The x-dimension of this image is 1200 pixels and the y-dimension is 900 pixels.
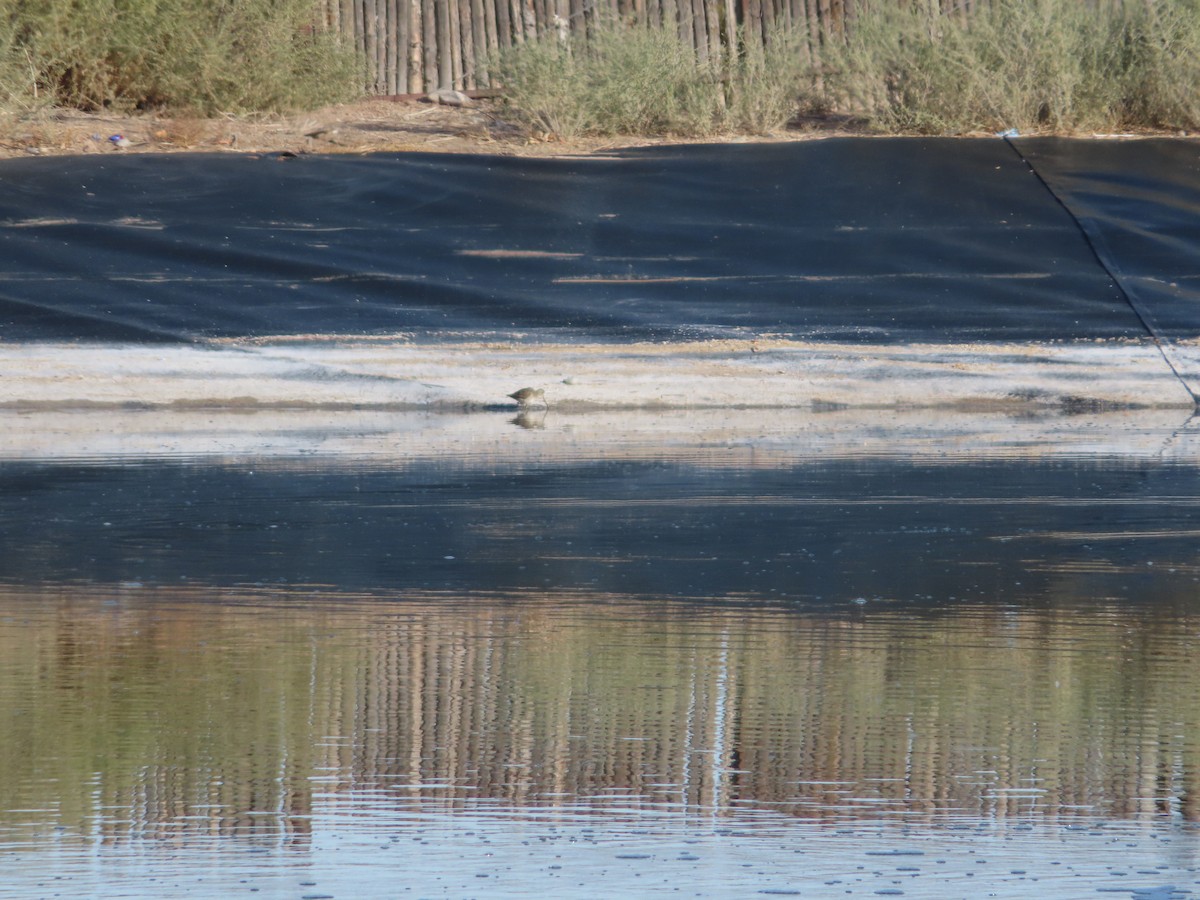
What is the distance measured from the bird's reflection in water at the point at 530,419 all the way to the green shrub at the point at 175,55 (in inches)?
294

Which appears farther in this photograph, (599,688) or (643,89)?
(643,89)

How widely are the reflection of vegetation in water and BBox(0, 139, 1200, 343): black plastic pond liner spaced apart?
20.7 feet

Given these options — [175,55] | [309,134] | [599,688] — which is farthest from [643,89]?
[599,688]

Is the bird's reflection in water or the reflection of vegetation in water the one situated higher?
the bird's reflection in water

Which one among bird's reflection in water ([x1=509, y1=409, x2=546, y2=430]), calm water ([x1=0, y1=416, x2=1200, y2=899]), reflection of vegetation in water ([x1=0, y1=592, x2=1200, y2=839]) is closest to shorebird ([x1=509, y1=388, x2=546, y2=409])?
bird's reflection in water ([x1=509, y1=409, x2=546, y2=430])

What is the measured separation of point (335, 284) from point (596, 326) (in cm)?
184

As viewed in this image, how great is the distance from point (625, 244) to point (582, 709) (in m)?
8.79

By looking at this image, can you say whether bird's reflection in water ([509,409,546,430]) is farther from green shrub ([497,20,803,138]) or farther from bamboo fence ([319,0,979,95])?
bamboo fence ([319,0,979,95])

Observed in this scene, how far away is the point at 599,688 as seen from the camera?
3.90 metres

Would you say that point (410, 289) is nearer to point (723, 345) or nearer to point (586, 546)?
point (723, 345)

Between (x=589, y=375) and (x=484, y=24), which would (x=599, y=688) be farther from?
(x=484, y=24)

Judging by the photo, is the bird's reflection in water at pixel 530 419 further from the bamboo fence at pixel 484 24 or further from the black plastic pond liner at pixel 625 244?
the bamboo fence at pixel 484 24

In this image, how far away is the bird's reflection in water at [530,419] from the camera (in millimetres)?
9680

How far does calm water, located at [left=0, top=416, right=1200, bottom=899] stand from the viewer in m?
2.86
